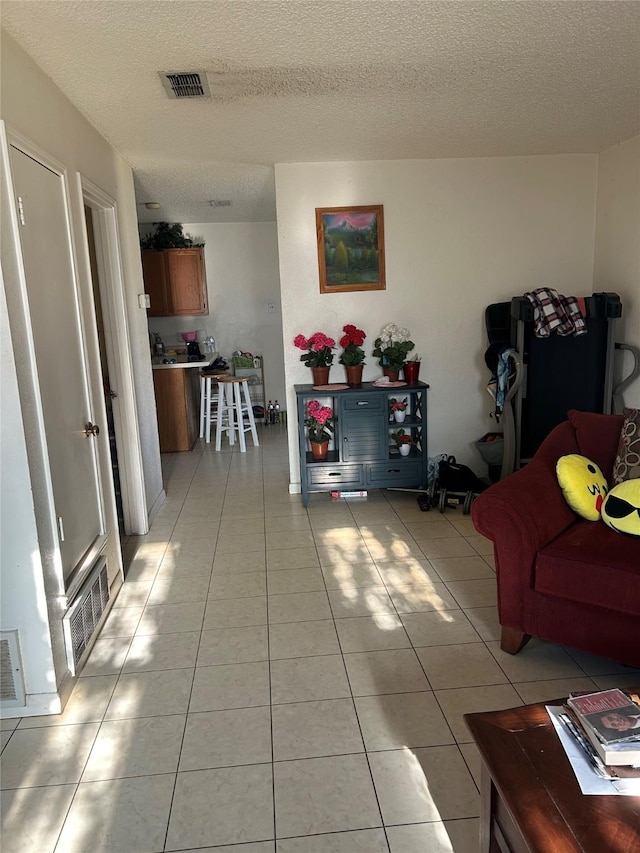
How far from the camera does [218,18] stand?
214 cm

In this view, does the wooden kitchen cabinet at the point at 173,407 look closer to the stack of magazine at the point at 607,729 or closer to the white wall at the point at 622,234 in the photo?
the white wall at the point at 622,234

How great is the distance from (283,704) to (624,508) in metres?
1.53

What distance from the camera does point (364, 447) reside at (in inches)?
174

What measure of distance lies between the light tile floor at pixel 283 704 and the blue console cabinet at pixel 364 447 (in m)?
0.71

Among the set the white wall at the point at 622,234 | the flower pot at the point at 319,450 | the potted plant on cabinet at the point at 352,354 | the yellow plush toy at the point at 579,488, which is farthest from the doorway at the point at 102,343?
the white wall at the point at 622,234

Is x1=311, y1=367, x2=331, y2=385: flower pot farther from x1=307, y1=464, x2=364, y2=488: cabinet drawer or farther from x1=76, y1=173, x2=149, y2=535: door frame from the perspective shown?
x1=76, y1=173, x2=149, y2=535: door frame

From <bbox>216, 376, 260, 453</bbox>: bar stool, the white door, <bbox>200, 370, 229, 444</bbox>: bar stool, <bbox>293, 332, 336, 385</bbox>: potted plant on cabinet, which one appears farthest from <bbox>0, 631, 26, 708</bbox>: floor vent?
<bbox>200, 370, 229, 444</bbox>: bar stool

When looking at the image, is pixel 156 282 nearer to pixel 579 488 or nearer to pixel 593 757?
pixel 579 488

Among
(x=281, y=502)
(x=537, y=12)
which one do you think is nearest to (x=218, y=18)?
(x=537, y=12)

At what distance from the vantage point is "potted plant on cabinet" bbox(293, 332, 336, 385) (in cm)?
444

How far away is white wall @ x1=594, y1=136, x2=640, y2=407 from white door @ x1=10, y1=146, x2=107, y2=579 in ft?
11.5

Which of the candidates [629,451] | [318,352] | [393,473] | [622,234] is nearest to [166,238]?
[318,352]

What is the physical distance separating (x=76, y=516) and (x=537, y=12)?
2665 millimetres

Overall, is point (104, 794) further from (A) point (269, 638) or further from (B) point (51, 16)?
(B) point (51, 16)
